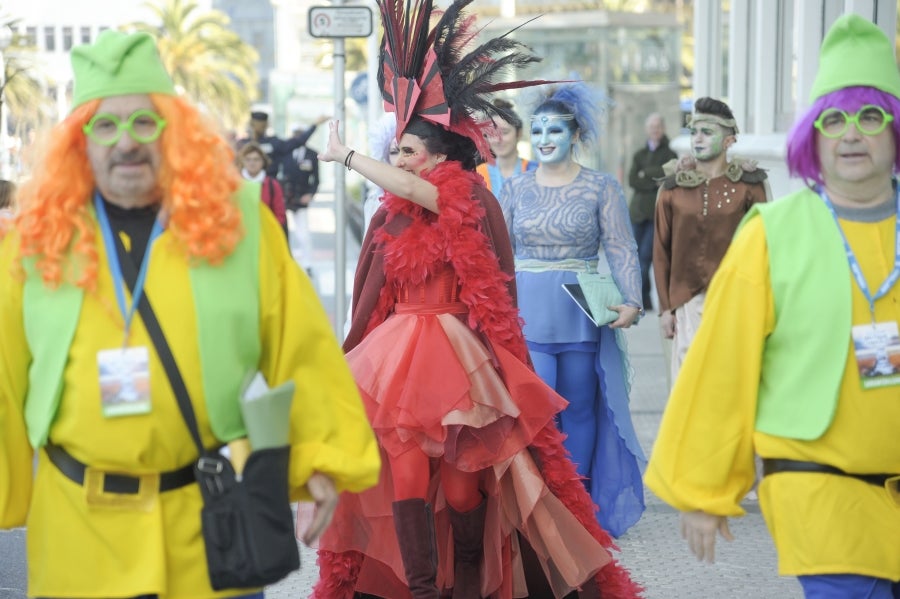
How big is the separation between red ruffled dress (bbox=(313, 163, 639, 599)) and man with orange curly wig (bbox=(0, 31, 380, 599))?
1737 mm

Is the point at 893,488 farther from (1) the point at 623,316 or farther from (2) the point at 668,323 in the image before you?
(2) the point at 668,323

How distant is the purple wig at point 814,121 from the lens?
373 cm

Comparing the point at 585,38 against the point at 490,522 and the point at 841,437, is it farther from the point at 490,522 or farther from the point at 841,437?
the point at 841,437

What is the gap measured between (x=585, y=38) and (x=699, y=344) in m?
19.6

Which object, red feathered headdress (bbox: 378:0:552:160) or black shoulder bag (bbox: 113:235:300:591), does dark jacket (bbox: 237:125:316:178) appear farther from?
black shoulder bag (bbox: 113:235:300:591)

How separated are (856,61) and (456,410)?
79.0 inches

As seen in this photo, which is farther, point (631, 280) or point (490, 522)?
point (631, 280)

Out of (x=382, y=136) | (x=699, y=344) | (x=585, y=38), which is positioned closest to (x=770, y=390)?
(x=699, y=344)

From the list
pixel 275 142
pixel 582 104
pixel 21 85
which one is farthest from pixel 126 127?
pixel 21 85

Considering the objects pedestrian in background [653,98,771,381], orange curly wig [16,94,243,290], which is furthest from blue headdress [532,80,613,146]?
orange curly wig [16,94,243,290]

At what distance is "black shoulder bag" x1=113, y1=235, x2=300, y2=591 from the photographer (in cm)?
332

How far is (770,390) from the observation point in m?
3.67

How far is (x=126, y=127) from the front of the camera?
134 inches

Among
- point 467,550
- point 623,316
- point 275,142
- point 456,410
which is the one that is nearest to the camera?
point 456,410
